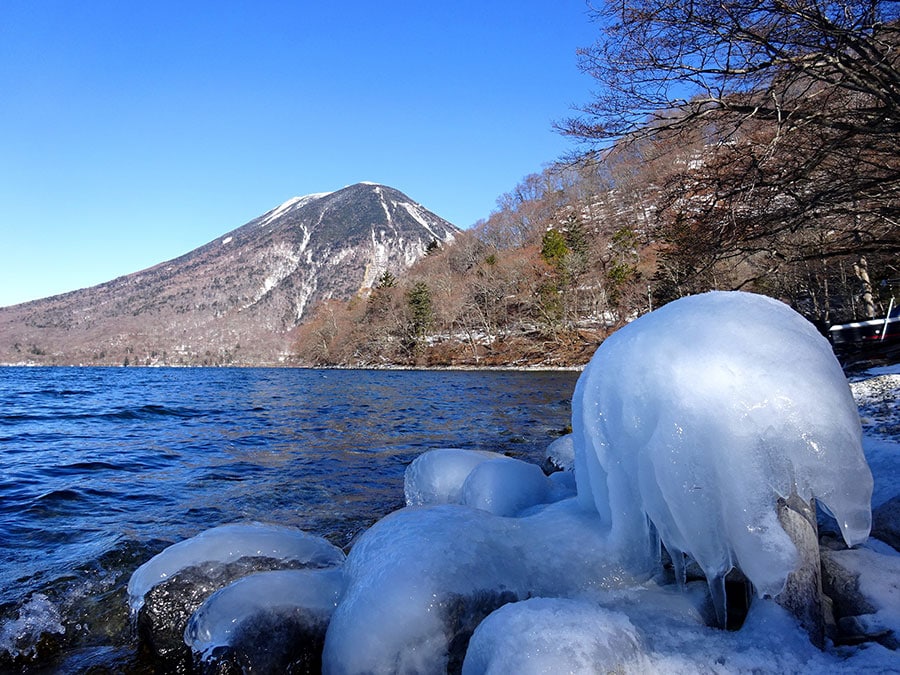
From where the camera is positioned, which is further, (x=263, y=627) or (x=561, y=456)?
(x=561, y=456)

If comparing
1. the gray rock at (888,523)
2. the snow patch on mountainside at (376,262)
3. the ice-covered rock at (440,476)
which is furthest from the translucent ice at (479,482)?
the snow patch on mountainside at (376,262)

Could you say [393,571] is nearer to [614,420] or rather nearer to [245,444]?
[614,420]

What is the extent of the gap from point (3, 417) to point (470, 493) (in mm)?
16639

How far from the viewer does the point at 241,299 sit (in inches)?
7087

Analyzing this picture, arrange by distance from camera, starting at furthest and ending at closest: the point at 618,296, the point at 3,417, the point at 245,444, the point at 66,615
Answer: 1. the point at 618,296
2. the point at 3,417
3. the point at 245,444
4. the point at 66,615

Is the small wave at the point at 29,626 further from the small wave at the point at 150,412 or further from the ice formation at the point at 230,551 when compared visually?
the small wave at the point at 150,412

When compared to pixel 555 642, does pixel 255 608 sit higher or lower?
lower

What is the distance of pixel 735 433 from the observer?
2.13 meters

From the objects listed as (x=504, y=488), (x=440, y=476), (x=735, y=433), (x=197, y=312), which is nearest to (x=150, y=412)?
(x=440, y=476)

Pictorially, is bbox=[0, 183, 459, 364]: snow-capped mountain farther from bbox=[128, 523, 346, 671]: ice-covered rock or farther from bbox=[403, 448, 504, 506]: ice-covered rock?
bbox=[128, 523, 346, 671]: ice-covered rock

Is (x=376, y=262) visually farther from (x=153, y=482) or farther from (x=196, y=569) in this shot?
(x=196, y=569)

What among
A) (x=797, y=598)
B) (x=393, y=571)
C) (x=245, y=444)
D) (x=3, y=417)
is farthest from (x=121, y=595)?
(x=3, y=417)

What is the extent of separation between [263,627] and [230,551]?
2.89 feet

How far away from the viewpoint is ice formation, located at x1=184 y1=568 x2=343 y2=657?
8.20 ft
